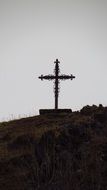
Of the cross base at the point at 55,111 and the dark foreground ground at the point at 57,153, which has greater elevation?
the cross base at the point at 55,111

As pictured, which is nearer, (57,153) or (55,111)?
(57,153)

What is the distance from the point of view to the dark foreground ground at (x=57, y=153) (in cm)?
1276

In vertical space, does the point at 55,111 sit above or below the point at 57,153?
above

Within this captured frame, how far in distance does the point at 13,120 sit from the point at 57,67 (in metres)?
4.17

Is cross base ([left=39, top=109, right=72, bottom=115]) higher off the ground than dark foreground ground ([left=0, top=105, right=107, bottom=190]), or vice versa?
cross base ([left=39, top=109, right=72, bottom=115])

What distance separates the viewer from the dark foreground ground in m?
12.8

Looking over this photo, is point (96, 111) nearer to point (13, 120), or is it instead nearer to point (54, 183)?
point (13, 120)

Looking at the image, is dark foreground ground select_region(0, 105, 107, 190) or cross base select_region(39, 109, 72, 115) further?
cross base select_region(39, 109, 72, 115)

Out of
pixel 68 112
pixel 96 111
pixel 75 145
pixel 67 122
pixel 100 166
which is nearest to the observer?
pixel 100 166

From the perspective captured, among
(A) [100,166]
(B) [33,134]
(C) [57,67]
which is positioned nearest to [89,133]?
(B) [33,134]

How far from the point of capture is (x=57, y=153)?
49.2 feet

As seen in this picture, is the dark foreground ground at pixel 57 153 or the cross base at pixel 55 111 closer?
the dark foreground ground at pixel 57 153

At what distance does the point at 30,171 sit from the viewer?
46.3 ft

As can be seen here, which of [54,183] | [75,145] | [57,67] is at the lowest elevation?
[54,183]
